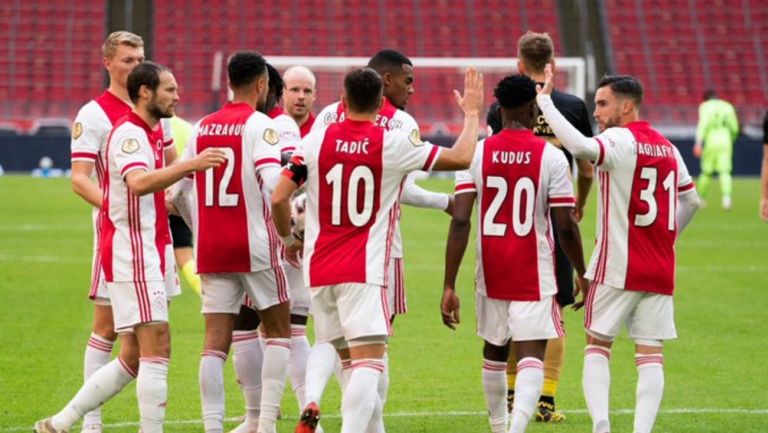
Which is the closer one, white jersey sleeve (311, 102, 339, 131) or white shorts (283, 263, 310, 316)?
white jersey sleeve (311, 102, 339, 131)

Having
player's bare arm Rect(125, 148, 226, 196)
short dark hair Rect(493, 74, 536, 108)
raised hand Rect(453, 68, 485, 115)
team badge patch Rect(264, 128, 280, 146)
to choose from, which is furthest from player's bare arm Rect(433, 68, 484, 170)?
player's bare arm Rect(125, 148, 226, 196)

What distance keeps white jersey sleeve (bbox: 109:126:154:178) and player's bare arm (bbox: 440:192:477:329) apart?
166 cm

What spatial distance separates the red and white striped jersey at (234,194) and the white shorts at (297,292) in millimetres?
877

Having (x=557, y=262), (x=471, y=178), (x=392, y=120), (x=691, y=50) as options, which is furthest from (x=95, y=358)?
(x=691, y=50)

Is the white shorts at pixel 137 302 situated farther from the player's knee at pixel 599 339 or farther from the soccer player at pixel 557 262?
the soccer player at pixel 557 262

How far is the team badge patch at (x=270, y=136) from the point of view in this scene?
24.4 ft

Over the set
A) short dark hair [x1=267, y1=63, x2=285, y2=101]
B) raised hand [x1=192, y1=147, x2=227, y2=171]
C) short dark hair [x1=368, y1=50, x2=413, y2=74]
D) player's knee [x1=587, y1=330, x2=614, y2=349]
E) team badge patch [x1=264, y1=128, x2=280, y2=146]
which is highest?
short dark hair [x1=368, y1=50, x2=413, y2=74]

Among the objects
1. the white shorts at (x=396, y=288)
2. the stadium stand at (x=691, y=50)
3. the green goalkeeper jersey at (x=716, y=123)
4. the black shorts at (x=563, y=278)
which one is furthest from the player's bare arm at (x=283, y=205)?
the stadium stand at (x=691, y=50)

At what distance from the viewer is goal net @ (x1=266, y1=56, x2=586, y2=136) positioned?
1182 inches

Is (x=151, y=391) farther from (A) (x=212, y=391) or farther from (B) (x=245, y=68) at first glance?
(B) (x=245, y=68)

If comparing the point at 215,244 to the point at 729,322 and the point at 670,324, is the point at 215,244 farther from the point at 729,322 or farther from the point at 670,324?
the point at 729,322

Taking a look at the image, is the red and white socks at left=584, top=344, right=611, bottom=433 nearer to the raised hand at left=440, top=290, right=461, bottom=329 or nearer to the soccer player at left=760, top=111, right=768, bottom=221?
the raised hand at left=440, top=290, right=461, bottom=329

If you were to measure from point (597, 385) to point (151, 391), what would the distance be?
2.44 meters

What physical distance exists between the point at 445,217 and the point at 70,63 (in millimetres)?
20923
